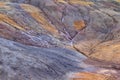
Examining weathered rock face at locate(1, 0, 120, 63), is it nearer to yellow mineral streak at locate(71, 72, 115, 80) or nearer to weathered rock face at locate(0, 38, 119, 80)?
weathered rock face at locate(0, 38, 119, 80)

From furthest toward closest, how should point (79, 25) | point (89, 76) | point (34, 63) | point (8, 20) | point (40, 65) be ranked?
1. point (79, 25)
2. point (8, 20)
3. point (89, 76)
4. point (40, 65)
5. point (34, 63)

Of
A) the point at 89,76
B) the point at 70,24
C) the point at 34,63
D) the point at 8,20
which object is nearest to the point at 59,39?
the point at 70,24

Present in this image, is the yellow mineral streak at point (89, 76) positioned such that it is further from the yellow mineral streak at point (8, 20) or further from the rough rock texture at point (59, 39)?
the yellow mineral streak at point (8, 20)

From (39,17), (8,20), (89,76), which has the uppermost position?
(89,76)

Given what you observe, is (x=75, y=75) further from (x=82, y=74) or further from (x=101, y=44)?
(x=101, y=44)

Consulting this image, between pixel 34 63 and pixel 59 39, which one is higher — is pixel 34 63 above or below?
above

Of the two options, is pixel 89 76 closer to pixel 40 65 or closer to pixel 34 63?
pixel 40 65

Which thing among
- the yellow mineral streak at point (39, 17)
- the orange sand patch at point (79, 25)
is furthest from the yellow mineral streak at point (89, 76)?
the orange sand patch at point (79, 25)
